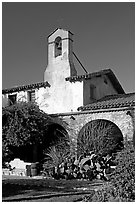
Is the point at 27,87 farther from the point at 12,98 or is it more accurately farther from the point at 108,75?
the point at 108,75

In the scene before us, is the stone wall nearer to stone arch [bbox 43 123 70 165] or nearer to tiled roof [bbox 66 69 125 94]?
stone arch [bbox 43 123 70 165]

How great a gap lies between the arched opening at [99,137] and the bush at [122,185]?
8.16 m

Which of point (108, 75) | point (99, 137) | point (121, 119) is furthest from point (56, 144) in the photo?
point (108, 75)

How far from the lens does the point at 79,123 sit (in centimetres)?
1830

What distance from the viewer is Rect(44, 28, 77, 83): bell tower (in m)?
20.3

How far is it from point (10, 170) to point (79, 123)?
492cm

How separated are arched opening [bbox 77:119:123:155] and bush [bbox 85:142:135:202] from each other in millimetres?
8164

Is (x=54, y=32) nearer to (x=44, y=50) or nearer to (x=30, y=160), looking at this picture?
(x=44, y=50)

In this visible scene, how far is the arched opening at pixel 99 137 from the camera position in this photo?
15906 millimetres

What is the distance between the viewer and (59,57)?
68.1ft

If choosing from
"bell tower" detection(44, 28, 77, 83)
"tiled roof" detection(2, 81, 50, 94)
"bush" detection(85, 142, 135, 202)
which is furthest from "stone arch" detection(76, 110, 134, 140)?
"bush" detection(85, 142, 135, 202)

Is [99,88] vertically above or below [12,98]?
above

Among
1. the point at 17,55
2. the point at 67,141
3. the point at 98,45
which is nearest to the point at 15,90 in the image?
the point at 67,141

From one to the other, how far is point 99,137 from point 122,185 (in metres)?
9.24
